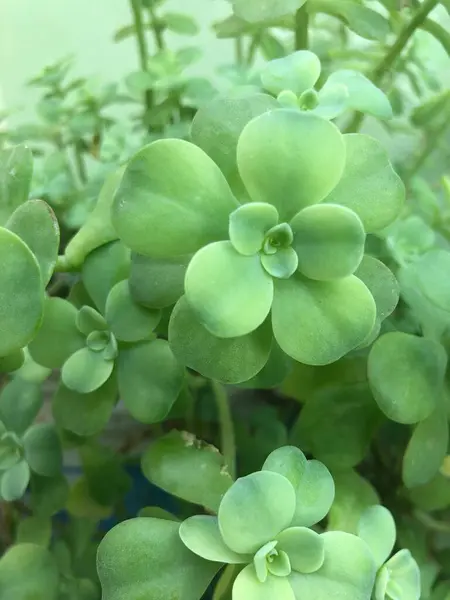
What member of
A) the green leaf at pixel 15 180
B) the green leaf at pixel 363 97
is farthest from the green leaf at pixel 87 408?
the green leaf at pixel 363 97

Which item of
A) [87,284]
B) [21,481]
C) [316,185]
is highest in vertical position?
[316,185]

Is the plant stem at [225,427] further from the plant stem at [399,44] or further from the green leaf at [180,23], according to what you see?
the green leaf at [180,23]

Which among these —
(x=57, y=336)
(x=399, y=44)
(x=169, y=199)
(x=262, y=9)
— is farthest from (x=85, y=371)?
(x=399, y=44)

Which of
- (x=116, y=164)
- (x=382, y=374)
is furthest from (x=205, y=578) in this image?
(x=116, y=164)

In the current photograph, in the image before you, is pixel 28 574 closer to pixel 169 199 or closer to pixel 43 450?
pixel 43 450

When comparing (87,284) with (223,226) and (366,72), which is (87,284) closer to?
(223,226)
